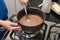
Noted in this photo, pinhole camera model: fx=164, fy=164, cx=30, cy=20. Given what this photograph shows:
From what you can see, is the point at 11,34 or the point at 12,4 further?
the point at 12,4

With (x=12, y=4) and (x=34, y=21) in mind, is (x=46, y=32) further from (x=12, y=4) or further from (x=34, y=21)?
(x=12, y=4)

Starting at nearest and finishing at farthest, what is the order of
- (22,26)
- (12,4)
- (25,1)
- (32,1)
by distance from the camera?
(22,26) → (25,1) → (32,1) → (12,4)

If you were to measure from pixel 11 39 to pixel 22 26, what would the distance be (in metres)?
0.16

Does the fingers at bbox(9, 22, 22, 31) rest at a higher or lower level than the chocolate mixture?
lower

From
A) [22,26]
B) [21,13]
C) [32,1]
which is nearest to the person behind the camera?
[22,26]

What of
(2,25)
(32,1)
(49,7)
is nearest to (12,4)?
(32,1)

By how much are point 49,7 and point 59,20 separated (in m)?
0.12

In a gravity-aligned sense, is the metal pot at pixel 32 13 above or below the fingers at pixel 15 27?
above

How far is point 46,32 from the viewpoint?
3.13 ft

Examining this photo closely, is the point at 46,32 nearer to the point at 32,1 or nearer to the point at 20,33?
the point at 20,33

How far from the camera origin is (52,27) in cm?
101

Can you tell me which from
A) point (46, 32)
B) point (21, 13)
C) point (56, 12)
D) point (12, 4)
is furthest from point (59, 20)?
point (12, 4)

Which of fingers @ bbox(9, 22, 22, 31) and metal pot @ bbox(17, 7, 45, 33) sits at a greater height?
metal pot @ bbox(17, 7, 45, 33)

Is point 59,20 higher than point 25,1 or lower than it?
lower
